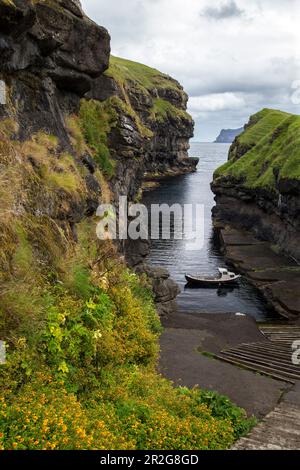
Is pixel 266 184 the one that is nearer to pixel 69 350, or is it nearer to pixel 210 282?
pixel 210 282

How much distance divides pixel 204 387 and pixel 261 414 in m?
3.95

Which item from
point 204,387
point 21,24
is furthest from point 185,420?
point 21,24

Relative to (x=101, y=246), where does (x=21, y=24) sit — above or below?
above

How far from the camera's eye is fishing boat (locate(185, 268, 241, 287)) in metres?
61.9

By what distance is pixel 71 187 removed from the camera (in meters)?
19.9

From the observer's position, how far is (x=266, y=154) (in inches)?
3718

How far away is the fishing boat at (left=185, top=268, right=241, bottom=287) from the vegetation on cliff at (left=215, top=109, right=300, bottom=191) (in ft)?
62.2

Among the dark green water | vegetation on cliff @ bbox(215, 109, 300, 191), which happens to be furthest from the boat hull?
vegetation on cliff @ bbox(215, 109, 300, 191)

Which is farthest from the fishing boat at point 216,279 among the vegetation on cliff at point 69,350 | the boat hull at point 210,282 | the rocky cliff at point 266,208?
the vegetation on cliff at point 69,350

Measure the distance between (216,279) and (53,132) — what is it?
43.5 metres

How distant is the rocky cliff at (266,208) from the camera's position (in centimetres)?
6003

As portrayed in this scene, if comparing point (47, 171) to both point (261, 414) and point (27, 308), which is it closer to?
point (27, 308)

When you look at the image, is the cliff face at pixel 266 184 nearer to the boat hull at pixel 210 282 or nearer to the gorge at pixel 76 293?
the boat hull at pixel 210 282

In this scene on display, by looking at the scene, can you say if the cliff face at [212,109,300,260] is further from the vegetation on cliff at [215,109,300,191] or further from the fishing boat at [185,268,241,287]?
the fishing boat at [185,268,241,287]
